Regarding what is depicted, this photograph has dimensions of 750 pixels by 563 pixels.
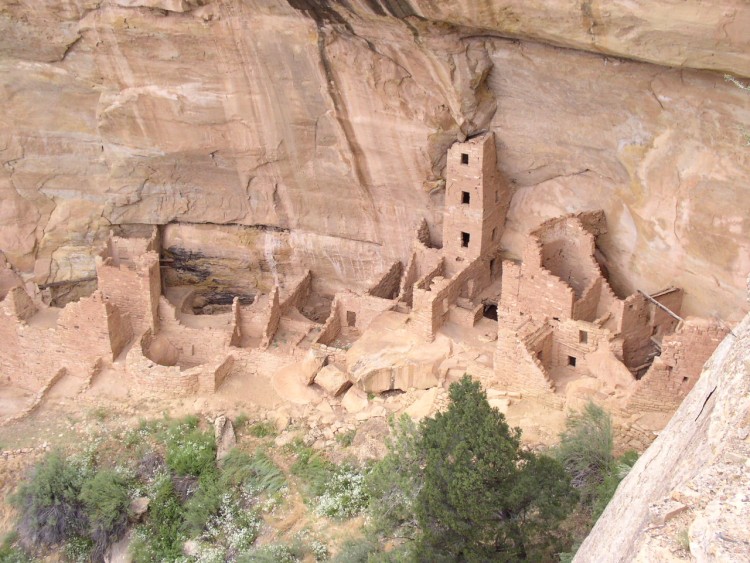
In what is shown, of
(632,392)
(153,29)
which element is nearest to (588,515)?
(632,392)

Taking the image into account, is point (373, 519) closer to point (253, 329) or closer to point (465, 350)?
point (465, 350)

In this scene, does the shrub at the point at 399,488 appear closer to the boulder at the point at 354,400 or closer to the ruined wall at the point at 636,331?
the boulder at the point at 354,400

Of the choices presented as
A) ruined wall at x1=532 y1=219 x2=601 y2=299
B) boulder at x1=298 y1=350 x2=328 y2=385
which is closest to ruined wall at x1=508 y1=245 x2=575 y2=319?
ruined wall at x1=532 y1=219 x2=601 y2=299

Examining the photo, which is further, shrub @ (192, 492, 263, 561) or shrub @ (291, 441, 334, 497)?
shrub @ (291, 441, 334, 497)

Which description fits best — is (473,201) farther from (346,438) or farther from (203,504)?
(203,504)

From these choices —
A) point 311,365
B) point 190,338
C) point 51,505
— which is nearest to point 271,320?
point 311,365

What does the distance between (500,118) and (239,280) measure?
6098mm

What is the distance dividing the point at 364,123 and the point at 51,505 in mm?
6768

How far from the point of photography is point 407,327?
1320 cm

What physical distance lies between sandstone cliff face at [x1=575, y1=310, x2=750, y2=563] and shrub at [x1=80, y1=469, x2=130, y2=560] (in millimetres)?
7829

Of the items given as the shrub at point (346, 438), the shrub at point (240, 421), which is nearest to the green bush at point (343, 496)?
the shrub at point (346, 438)

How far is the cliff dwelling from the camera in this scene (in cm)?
1155

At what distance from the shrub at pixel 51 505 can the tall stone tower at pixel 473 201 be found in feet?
20.2

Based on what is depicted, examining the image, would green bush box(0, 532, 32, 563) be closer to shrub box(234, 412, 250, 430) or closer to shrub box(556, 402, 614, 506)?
shrub box(234, 412, 250, 430)
